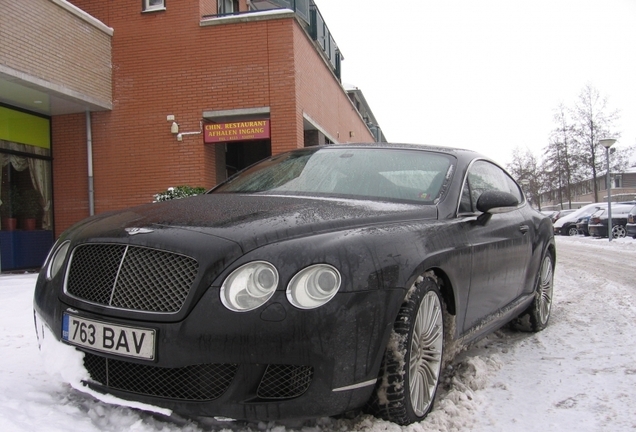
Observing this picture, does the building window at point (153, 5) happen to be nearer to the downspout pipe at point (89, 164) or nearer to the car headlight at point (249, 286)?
the downspout pipe at point (89, 164)

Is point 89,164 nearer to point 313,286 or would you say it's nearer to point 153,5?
point 153,5

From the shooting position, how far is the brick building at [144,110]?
32.6ft

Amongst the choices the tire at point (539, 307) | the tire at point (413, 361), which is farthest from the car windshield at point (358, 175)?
the tire at point (539, 307)

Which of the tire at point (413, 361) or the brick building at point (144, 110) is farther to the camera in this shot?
the brick building at point (144, 110)

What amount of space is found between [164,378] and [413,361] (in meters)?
1.09

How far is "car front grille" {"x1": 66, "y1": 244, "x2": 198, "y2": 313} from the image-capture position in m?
2.03

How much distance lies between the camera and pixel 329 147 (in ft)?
12.6

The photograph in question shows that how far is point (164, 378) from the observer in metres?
2.05

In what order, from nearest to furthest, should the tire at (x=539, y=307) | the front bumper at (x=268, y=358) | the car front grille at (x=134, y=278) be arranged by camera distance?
1. the front bumper at (x=268, y=358)
2. the car front grille at (x=134, y=278)
3. the tire at (x=539, y=307)

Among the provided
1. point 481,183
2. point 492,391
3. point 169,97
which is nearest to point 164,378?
point 492,391

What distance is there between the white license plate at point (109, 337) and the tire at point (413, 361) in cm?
97

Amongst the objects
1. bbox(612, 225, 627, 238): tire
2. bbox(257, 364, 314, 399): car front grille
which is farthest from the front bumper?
bbox(612, 225, 627, 238): tire

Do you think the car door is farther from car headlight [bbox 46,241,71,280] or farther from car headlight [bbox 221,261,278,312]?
car headlight [bbox 46,241,71,280]

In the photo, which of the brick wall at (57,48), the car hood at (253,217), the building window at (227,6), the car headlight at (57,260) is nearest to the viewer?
the car hood at (253,217)
